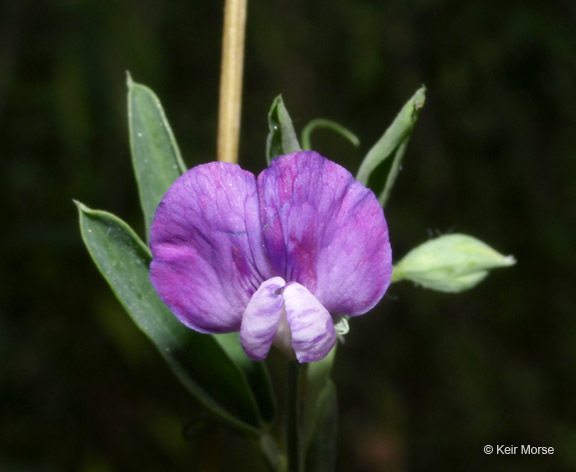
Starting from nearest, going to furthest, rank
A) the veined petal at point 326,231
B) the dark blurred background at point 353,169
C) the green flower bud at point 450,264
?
the veined petal at point 326,231 → the green flower bud at point 450,264 → the dark blurred background at point 353,169

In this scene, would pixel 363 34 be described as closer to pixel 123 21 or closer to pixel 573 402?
pixel 123 21

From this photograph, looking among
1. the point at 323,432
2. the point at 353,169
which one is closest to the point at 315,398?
the point at 323,432

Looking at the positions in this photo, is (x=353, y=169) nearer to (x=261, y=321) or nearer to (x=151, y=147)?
(x=151, y=147)

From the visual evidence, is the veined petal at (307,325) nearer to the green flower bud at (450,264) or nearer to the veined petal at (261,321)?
the veined petal at (261,321)

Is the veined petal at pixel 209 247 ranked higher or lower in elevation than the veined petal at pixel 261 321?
higher

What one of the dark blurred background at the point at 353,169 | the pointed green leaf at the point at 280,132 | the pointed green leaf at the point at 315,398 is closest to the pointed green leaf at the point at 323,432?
the pointed green leaf at the point at 315,398

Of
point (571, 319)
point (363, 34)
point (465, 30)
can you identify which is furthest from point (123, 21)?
point (571, 319)

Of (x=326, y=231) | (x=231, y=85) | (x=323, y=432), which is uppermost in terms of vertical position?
(x=231, y=85)

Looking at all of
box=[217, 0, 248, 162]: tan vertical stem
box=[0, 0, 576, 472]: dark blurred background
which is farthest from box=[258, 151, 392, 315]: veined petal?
box=[0, 0, 576, 472]: dark blurred background
